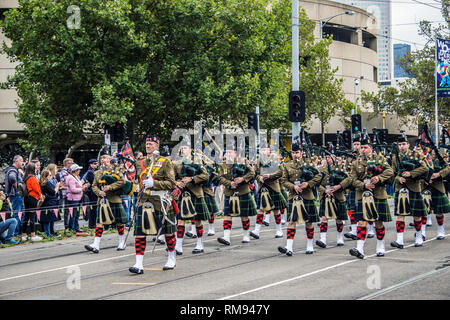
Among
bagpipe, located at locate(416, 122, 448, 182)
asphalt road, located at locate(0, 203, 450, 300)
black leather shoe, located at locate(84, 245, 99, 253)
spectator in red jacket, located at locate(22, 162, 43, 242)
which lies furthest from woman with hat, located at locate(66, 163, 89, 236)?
bagpipe, located at locate(416, 122, 448, 182)

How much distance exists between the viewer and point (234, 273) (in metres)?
8.98

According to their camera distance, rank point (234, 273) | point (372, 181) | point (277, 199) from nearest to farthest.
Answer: point (234, 273) → point (372, 181) → point (277, 199)

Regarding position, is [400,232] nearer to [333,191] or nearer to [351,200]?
[351,200]

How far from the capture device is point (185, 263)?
1002 cm

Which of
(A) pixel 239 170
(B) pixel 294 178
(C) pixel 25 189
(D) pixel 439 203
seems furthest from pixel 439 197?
(C) pixel 25 189

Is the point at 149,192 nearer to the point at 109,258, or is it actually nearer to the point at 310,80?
the point at 109,258

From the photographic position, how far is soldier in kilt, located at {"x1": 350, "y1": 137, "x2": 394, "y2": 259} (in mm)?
10312

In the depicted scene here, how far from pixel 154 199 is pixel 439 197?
623 centimetres

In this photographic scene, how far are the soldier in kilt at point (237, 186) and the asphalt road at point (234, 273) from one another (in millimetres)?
375

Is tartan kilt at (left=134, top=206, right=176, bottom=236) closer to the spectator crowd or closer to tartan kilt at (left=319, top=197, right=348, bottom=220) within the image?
tartan kilt at (left=319, top=197, right=348, bottom=220)

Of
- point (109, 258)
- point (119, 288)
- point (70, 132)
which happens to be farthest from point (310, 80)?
point (119, 288)

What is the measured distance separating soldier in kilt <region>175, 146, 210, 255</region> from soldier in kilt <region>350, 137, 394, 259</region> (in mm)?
2820

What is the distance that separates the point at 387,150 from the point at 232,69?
9638 millimetres

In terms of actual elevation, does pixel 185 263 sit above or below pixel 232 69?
below
